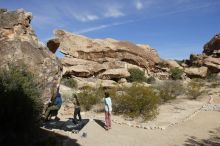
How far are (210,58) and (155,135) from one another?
34887 millimetres

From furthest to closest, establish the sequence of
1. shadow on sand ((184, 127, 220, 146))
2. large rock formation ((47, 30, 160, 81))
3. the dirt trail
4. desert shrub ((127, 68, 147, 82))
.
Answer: desert shrub ((127, 68, 147, 82)) < large rock formation ((47, 30, 160, 81)) < shadow on sand ((184, 127, 220, 146)) < the dirt trail

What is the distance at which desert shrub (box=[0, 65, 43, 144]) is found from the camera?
8824 millimetres

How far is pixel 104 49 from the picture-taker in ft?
126

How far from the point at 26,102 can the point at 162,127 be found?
669cm

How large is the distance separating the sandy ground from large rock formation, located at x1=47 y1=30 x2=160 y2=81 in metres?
19.4

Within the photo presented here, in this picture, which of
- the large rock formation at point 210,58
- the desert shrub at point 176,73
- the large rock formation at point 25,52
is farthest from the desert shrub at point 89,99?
the large rock formation at point 210,58

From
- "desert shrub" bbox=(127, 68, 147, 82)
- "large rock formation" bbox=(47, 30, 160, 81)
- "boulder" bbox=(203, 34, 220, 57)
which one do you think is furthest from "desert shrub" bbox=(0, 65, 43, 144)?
"boulder" bbox=(203, 34, 220, 57)

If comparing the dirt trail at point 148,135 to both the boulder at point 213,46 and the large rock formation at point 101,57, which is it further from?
the boulder at point 213,46

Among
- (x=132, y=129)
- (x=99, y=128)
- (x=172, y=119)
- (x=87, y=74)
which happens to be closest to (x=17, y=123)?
(x=99, y=128)

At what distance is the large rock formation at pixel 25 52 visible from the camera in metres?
10.1

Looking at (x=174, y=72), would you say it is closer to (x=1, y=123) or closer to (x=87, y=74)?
(x=87, y=74)

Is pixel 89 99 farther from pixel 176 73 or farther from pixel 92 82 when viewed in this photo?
pixel 176 73

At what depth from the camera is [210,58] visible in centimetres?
4519

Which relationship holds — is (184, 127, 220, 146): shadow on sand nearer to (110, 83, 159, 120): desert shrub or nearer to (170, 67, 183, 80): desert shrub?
(110, 83, 159, 120): desert shrub
